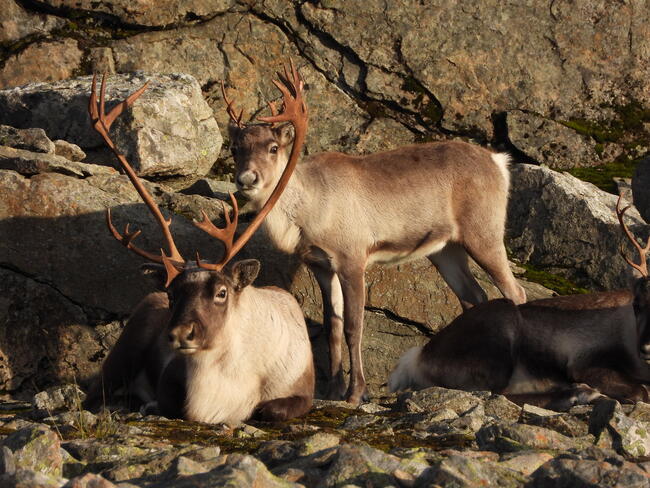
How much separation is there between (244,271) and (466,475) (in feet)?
10.0

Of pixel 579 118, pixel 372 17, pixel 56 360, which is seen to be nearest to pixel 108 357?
pixel 56 360

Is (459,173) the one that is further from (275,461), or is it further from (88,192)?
(275,461)

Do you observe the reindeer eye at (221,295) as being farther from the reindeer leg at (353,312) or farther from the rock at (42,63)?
the rock at (42,63)

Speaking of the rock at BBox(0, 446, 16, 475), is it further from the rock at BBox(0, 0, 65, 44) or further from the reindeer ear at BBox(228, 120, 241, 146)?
the rock at BBox(0, 0, 65, 44)

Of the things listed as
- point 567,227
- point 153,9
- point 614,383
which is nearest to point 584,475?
point 614,383

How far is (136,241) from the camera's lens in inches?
366

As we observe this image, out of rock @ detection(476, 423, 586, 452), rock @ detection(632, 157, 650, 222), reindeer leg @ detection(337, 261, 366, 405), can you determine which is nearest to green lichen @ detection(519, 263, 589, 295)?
rock @ detection(632, 157, 650, 222)

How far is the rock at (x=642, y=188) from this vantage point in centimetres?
1236

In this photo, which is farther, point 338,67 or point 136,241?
point 338,67

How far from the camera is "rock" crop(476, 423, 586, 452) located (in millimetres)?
5422

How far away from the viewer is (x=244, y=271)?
7.14 meters

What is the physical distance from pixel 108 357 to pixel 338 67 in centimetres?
625

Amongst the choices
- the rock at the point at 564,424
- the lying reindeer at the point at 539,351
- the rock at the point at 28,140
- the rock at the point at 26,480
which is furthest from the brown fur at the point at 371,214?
the rock at the point at 26,480

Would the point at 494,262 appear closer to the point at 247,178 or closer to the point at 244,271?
the point at 247,178
